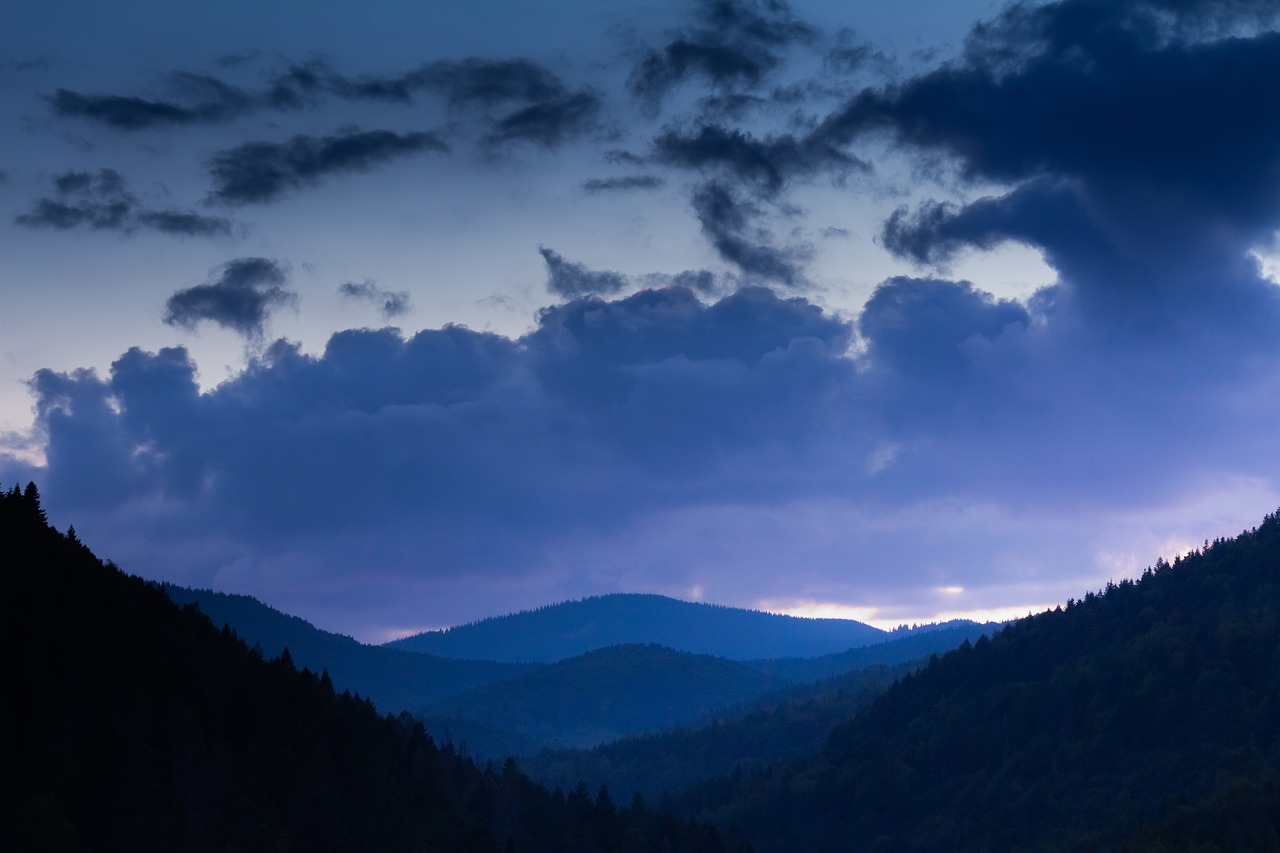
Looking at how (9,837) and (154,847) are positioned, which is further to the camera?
(154,847)

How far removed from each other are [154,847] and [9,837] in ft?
79.3

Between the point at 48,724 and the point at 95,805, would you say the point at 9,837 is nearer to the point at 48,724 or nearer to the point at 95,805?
the point at 95,805

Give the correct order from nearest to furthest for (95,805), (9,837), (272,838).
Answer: (9,837) < (95,805) < (272,838)

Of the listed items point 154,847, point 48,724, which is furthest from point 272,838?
point 48,724

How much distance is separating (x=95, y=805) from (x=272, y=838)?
26.5 m

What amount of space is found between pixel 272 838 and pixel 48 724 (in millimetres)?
33461

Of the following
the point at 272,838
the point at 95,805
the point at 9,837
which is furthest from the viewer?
the point at 272,838

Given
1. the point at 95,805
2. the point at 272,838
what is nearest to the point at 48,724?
the point at 95,805

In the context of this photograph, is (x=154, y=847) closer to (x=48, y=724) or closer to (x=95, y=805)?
(x=95, y=805)

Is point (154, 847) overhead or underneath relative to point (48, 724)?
underneath

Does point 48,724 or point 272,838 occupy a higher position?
point 48,724

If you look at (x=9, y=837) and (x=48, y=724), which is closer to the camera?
(x=9, y=837)

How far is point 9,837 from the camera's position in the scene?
161m

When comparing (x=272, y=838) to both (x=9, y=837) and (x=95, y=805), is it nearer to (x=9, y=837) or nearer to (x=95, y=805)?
(x=95, y=805)
